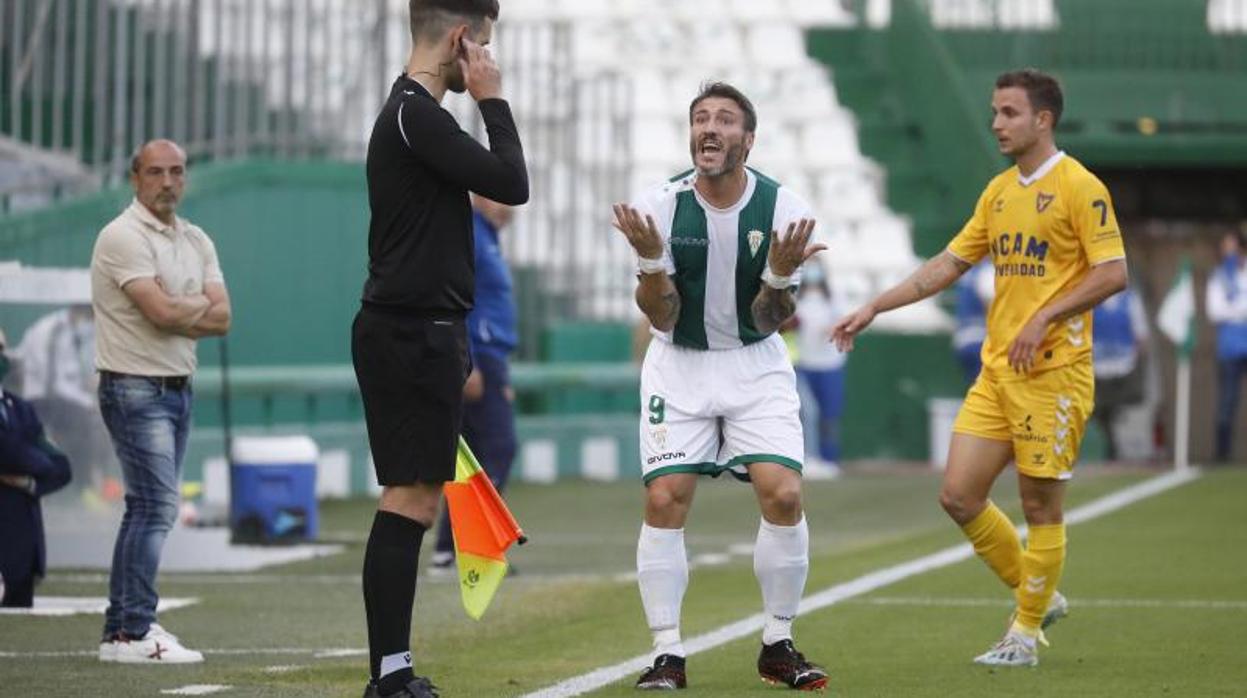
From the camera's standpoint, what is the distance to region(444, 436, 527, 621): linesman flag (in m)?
7.92

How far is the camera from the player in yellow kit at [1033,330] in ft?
29.7

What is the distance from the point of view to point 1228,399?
23891 millimetres

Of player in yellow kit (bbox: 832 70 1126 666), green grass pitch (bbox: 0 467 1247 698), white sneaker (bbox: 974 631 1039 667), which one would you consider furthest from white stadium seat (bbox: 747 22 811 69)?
white sneaker (bbox: 974 631 1039 667)

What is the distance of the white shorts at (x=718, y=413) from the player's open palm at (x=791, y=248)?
1.37 feet

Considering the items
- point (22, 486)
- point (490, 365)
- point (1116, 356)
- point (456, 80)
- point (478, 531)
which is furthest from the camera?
point (1116, 356)

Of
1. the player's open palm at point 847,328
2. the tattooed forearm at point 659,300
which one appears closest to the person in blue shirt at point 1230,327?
the player's open palm at point 847,328

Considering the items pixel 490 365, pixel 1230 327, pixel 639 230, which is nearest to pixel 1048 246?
pixel 639 230

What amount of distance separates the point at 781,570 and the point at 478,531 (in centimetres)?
107

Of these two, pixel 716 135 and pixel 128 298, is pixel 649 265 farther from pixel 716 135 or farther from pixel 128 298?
pixel 128 298

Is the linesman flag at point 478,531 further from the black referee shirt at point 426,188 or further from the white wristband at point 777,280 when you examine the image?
the white wristband at point 777,280

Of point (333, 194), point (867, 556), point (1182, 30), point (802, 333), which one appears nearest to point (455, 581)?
point (867, 556)

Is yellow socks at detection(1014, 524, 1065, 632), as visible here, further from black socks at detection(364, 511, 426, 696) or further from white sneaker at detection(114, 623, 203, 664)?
white sneaker at detection(114, 623, 203, 664)

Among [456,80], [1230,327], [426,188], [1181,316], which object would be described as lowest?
[1230,327]

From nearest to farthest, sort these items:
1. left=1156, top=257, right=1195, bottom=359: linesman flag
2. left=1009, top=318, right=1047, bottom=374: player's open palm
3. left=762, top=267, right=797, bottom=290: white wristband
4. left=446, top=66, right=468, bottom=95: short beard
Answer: left=446, top=66, right=468, bottom=95: short beard → left=762, top=267, right=797, bottom=290: white wristband → left=1009, top=318, right=1047, bottom=374: player's open palm → left=1156, top=257, right=1195, bottom=359: linesman flag
